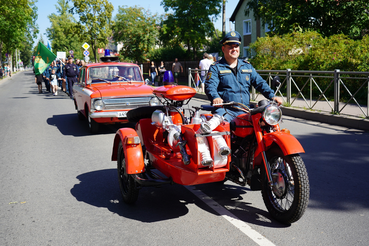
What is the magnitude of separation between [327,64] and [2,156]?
1174 cm

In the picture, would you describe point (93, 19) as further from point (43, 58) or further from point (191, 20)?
point (43, 58)

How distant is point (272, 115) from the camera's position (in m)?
3.67

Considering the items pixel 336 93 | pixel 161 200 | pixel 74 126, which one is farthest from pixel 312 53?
pixel 161 200

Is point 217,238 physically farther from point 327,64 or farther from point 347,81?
point 327,64

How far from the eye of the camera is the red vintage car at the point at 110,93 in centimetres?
905

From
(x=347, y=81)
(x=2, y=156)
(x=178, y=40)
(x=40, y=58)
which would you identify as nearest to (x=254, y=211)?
(x=2, y=156)

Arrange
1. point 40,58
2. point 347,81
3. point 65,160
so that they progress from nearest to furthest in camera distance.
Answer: point 65,160, point 347,81, point 40,58

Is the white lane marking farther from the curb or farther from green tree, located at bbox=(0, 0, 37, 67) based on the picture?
green tree, located at bbox=(0, 0, 37, 67)

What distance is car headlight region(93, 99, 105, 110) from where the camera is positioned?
356 inches

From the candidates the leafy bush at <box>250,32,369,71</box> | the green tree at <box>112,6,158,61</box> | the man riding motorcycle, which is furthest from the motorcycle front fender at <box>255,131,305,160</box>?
the green tree at <box>112,6,158,61</box>

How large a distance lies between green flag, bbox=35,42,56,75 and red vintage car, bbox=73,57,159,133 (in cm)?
659

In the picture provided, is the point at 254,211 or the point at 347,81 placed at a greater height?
the point at 347,81

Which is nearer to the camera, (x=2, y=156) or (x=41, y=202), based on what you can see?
(x=41, y=202)

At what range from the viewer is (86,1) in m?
32.1
